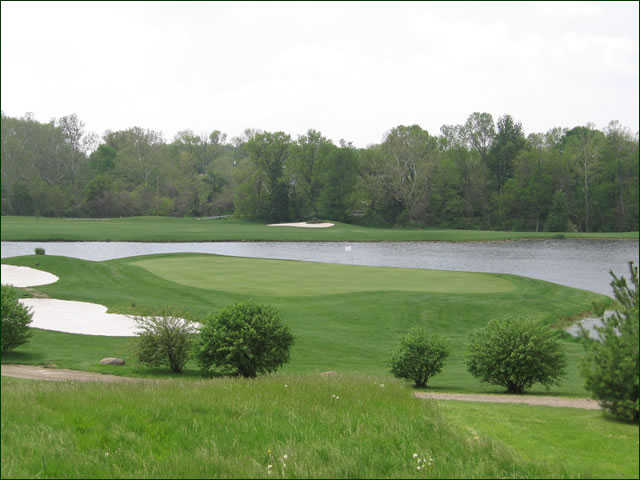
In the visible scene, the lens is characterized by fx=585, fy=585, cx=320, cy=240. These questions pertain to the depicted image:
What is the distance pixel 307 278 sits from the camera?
102 feet

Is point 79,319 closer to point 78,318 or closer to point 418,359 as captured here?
point 78,318

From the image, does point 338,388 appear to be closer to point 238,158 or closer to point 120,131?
point 120,131

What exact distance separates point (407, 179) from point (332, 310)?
3140 inches

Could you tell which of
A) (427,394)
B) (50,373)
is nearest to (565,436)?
(427,394)

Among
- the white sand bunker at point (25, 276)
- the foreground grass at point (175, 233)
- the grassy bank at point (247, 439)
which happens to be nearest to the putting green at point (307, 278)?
Result: the white sand bunker at point (25, 276)

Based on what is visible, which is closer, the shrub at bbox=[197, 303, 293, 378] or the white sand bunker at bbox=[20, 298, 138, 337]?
the shrub at bbox=[197, 303, 293, 378]

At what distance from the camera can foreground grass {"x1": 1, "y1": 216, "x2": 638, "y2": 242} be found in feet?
209

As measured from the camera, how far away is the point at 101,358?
1441cm

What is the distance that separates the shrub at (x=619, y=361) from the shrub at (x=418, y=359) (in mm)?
6129

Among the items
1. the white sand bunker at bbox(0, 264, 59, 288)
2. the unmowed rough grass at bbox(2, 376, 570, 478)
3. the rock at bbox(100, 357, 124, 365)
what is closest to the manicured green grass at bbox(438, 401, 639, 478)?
the unmowed rough grass at bbox(2, 376, 570, 478)

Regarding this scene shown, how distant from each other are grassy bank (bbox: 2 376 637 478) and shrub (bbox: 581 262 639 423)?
0.40 meters

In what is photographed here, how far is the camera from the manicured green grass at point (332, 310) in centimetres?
1452

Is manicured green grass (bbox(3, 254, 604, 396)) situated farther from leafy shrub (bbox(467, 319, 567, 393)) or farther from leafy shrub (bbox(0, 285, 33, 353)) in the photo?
leafy shrub (bbox(467, 319, 567, 393))

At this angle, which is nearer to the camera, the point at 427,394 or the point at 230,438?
the point at 230,438
